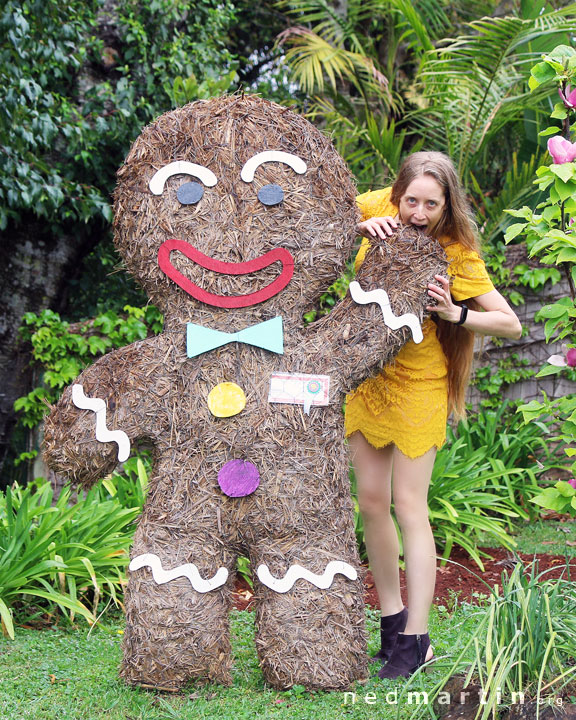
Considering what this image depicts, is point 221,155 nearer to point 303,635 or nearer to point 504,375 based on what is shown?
point 303,635

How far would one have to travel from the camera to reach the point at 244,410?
2.60 metres

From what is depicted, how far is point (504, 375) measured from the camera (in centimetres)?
584

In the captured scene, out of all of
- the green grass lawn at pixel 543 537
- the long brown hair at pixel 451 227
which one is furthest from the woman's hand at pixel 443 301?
the green grass lawn at pixel 543 537

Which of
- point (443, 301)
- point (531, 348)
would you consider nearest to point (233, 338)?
point (443, 301)

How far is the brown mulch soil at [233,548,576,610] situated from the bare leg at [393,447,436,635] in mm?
1025

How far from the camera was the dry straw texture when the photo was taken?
8.33 ft

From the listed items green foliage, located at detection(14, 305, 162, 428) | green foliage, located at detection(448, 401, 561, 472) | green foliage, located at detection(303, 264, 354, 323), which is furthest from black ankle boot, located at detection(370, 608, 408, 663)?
green foliage, located at detection(14, 305, 162, 428)

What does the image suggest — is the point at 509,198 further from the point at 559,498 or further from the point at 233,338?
the point at 559,498

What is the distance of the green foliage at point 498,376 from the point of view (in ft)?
19.1

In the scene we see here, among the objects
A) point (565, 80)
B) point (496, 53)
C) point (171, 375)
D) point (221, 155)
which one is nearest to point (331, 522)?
point (171, 375)

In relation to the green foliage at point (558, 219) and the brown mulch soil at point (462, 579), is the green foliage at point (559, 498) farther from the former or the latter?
the brown mulch soil at point (462, 579)

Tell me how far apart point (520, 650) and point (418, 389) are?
0.99 meters

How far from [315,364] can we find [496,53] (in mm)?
A: 4090

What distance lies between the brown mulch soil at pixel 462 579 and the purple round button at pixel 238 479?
138cm
